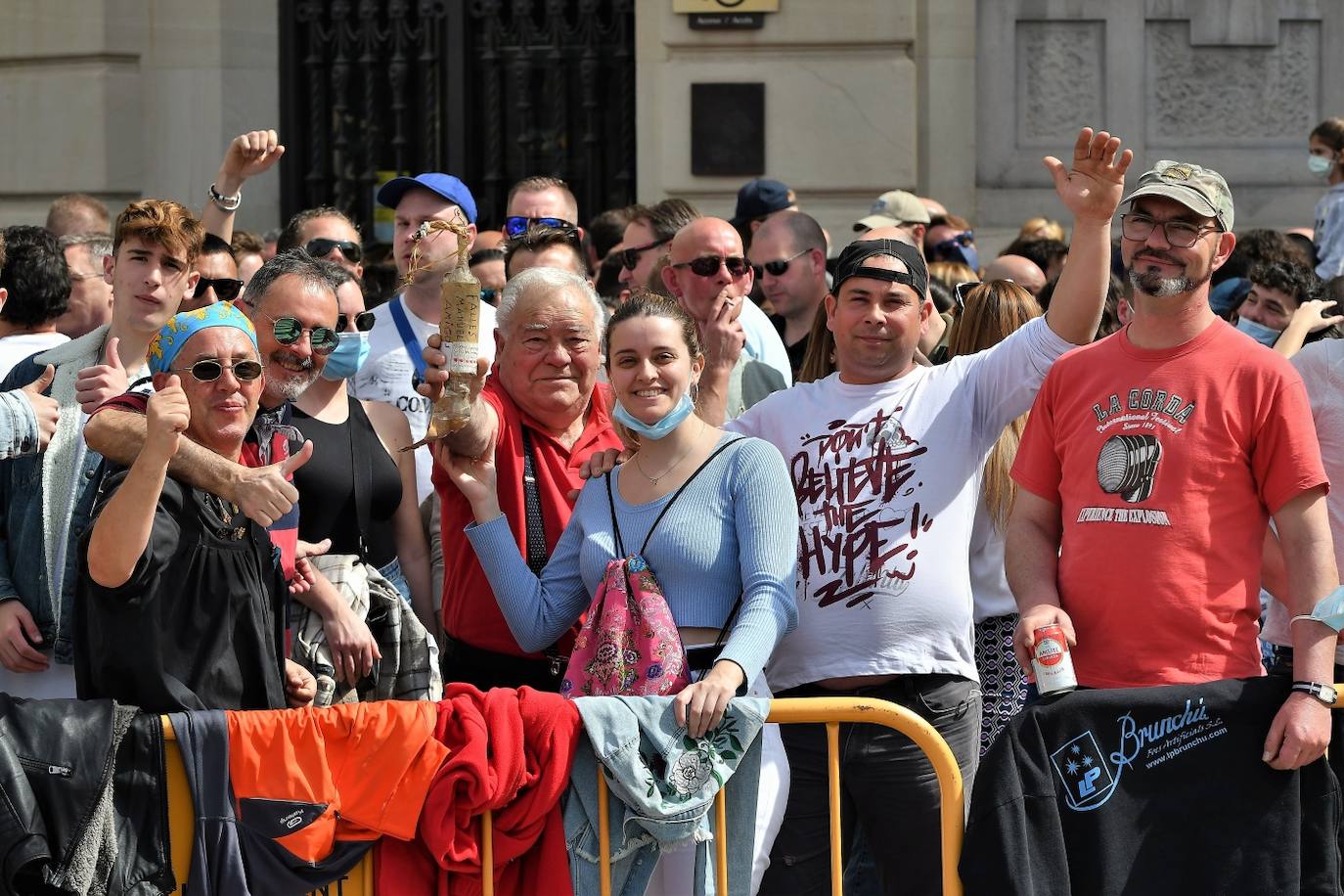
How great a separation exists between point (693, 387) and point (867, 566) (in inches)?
34.8

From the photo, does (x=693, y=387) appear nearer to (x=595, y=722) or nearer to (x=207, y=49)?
(x=595, y=722)

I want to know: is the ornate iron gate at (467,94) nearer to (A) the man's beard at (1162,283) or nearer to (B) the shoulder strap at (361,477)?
(B) the shoulder strap at (361,477)

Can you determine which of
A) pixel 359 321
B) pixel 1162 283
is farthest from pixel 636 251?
pixel 1162 283

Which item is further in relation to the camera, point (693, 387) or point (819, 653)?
point (693, 387)

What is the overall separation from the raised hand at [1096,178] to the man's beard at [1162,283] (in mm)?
199

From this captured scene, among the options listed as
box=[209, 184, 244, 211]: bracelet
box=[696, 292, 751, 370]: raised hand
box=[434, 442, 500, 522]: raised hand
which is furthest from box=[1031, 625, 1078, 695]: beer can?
box=[209, 184, 244, 211]: bracelet

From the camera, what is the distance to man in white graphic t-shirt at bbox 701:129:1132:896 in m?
4.68

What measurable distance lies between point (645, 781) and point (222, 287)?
3175 millimetres

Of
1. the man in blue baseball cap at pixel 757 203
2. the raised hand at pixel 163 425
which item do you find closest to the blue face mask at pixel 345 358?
the raised hand at pixel 163 425

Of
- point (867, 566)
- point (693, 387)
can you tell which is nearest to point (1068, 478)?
point (867, 566)

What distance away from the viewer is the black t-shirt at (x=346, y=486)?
5145mm

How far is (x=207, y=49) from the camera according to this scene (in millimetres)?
11594

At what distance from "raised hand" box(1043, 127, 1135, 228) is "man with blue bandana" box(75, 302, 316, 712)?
2117mm

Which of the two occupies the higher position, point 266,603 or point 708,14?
point 708,14
